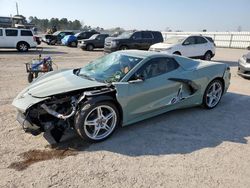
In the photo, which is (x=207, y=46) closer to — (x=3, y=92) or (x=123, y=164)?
(x=3, y=92)

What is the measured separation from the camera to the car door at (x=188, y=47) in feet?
46.6

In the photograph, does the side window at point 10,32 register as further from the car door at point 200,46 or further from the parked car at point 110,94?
the parked car at point 110,94

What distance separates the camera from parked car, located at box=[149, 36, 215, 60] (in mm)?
13930

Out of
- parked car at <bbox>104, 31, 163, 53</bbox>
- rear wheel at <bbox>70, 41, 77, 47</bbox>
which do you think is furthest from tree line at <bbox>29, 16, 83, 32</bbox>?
parked car at <bbox>104, 31, 163, 53</bbox>

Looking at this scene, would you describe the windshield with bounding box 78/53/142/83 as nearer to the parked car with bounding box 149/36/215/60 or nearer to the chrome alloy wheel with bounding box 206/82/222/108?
the chrome alloy wheel with bounding box 206/82/222/108

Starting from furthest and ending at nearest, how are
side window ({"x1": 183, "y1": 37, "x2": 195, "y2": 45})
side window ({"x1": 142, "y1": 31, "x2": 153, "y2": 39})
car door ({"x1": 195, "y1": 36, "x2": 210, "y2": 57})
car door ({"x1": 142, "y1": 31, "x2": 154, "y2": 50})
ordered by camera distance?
side window ({"x1": 142, "y1": 31, "x2": 153, "y2": 39}) → car door ({"x1": 142, "y1": 31, "x2": 154, "y2": 50}) → car door ({"x1": 195, "y1": 36, "x2": 210, "y2": 57}) → side window ({"x1": 183, "y1": 37, "x2": 195, "y2": 45})

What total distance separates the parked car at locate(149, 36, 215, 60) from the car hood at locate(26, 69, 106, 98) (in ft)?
30.2

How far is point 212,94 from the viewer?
6.38 meters

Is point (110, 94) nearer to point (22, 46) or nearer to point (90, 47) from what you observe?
point (22, 46)

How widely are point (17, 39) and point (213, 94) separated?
16.5 m

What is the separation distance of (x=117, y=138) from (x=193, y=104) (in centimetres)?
213

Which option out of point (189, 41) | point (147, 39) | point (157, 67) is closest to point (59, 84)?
point (157, 67)

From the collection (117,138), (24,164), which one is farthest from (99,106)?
(24,164)

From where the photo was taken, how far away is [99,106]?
4391 mm
